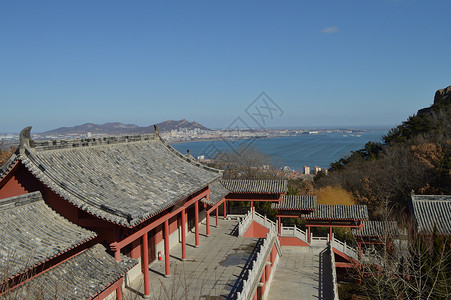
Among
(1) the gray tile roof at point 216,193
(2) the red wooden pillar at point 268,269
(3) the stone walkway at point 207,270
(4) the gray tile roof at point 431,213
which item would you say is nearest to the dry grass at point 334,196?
(4) the gray tile roof at point 431,213

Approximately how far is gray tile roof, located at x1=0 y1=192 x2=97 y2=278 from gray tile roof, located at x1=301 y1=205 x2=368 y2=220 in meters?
15.9

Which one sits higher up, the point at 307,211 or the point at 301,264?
the point at 307,211

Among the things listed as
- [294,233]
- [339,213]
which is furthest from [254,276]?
[339,213]

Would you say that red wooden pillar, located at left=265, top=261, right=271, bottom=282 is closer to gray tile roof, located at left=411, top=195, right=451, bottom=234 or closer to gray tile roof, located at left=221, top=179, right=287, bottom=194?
gray tile roof, located at left=221, top=179, right=287, bottom=194

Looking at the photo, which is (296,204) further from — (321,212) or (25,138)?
(25,138)

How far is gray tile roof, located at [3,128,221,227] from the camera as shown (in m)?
9.16

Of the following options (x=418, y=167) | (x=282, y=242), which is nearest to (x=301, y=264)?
(x=282, y=242)

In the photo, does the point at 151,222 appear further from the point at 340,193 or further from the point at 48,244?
the point at 340,193

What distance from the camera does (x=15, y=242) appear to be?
7.58 m

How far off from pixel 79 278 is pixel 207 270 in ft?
20.0

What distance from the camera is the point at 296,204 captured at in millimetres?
22812

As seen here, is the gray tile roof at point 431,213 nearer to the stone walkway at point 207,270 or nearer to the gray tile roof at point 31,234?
the stone walkway at point 207,270

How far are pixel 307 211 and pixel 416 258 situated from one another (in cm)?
803

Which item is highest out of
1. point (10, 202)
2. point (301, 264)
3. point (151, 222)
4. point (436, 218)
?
point (10, 202)
